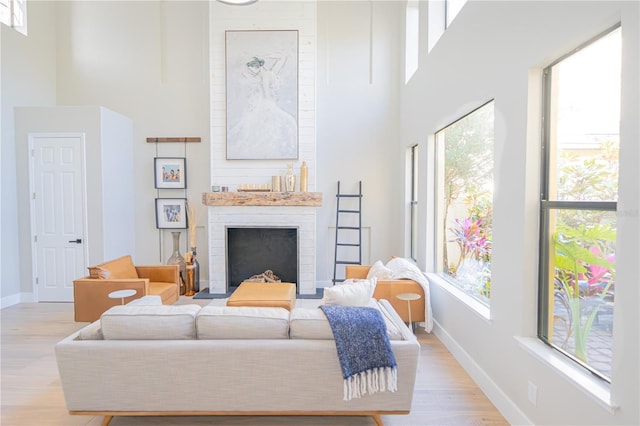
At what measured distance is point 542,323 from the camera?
2.25 meters

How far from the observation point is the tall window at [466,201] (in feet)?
10.1

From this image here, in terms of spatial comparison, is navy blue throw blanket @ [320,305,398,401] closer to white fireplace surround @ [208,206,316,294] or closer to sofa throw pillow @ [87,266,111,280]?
sofa throw pillow @ [87,266,111,280]

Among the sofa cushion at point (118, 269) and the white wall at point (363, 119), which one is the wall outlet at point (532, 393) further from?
the sofa cushion at point (118, 269)

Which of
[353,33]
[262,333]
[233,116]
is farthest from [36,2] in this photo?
[262,333]

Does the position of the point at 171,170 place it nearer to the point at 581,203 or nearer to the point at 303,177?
the point at 303,177

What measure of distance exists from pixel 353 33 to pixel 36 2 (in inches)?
201

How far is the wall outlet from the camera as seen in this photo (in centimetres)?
213

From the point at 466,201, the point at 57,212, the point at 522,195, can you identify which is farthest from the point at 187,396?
the point at 57,212

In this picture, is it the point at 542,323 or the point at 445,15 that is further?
the point at 445,15

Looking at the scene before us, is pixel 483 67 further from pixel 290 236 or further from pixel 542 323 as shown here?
pixel 290 236

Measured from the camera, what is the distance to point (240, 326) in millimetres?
2211

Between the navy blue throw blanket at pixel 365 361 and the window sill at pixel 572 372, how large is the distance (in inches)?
34.1

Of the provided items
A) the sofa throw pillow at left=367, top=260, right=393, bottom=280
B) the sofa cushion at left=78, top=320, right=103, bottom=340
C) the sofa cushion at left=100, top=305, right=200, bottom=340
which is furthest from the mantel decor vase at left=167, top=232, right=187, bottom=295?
the sofa cushion at left=100, top=305, right=200, bottom=340

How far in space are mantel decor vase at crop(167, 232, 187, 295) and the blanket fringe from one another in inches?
169
